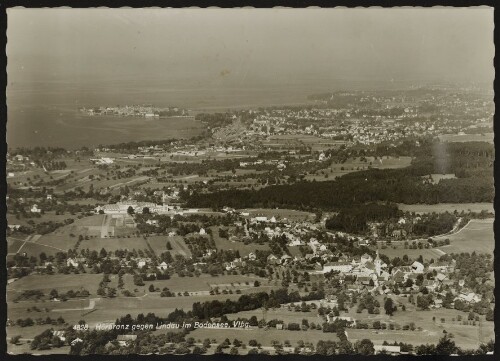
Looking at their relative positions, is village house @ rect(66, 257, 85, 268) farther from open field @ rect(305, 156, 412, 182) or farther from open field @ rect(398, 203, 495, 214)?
open field @ rect(398, 203, 495, 214)

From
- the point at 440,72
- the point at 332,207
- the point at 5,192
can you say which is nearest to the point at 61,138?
the point at 5,192

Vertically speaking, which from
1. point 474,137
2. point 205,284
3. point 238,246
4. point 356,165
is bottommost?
point 205,284

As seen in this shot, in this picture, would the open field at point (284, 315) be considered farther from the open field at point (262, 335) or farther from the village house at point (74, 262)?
the village house at point (74, 262)

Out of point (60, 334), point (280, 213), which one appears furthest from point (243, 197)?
point (60, 334)

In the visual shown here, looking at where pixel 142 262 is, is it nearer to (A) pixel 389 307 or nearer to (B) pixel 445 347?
(A) pixel 389 307

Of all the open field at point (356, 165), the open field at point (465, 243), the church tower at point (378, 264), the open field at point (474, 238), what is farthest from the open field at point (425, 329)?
the open field at point (356, 165)

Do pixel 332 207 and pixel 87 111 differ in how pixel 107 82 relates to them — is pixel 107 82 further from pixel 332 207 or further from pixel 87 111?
pixel 332 207
